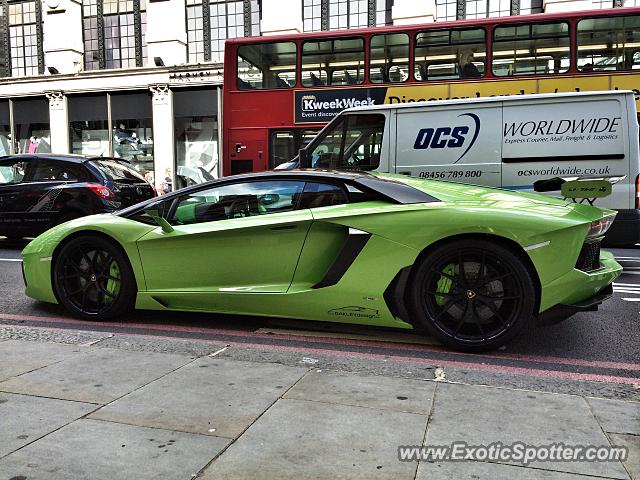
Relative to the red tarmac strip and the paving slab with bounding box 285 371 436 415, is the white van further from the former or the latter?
the paving slab with bounding box 285 371 436 415

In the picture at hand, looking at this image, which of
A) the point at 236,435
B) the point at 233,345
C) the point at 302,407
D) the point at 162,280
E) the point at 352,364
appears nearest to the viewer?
the point at 236,435

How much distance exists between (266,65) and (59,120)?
14964 mm

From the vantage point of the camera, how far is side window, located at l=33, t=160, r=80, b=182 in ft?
29.6

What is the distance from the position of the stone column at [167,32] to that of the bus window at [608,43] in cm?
1565

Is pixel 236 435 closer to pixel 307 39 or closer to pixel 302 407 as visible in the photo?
pixel 302 407

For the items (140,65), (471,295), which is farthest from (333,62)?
(140,65)

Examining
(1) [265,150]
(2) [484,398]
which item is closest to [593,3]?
(1) [265,150]

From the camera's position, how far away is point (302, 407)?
2877 millimetres

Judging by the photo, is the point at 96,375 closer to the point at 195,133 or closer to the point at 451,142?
the point at 451,142

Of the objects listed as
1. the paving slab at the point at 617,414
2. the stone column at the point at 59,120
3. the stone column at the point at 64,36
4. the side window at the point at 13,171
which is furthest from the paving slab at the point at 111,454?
the stone column at the point at 64,36

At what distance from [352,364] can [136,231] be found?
216 centimetres

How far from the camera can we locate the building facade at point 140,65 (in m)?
20.4

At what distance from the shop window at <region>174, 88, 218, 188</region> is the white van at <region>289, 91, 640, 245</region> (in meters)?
13.3

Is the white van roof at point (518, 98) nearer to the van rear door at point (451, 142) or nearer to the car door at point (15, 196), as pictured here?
the van rear door at point (451, 142)
